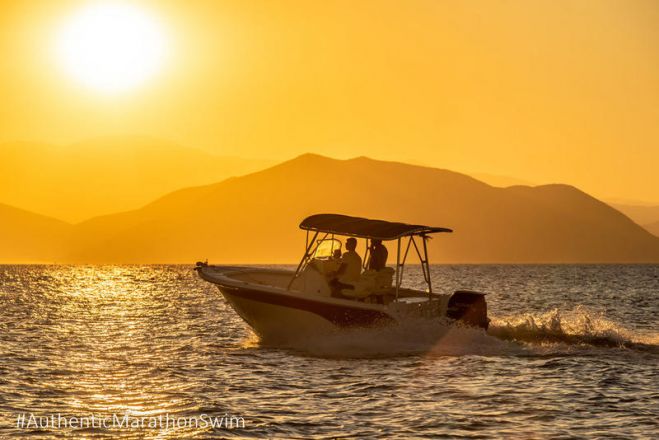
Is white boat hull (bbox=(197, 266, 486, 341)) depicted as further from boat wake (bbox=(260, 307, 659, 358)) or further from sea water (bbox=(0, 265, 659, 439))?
sea water (bbox=(0, 265, 659, 439))

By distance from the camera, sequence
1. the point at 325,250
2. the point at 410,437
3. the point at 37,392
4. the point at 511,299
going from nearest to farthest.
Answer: the point at 410,437
the point at 37,392
the point at 325,250
the point at 511,299

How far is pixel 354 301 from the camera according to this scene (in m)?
25.7

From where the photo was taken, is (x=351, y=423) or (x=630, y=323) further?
(x=630, y=323)

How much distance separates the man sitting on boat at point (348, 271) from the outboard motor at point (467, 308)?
2.79m

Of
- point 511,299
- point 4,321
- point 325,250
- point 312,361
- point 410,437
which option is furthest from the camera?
point 511,299

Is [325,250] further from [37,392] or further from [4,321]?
[4,321]

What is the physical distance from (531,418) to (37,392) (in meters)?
10.2

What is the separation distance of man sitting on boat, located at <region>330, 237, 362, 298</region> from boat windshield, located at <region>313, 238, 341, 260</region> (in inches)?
15.9

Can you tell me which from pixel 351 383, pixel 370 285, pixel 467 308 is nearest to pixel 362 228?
pixel 370 285

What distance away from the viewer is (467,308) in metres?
26.8

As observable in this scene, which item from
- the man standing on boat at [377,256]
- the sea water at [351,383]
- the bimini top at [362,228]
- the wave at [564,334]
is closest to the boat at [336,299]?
the bimini top at [362,228]

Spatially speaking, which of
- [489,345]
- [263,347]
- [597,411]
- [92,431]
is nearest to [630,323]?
[489,345]

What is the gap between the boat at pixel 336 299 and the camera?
25.7 metres

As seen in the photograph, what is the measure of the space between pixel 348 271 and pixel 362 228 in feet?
4.04
